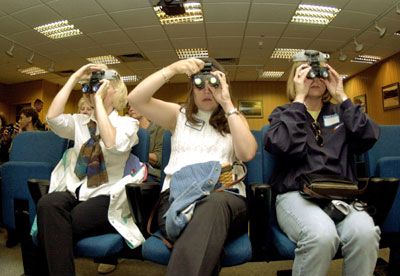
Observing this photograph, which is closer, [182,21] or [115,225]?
[115,225]

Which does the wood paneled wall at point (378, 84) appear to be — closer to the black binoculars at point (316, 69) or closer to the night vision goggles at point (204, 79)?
the black binoculars at point (316, 69)

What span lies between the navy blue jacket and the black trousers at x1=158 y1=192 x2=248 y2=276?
364 mm

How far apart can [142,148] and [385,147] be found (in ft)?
4.80

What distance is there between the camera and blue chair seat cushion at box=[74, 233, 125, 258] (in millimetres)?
1215

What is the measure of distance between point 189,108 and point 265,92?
354 inches

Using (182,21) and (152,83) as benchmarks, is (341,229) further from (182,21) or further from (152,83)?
(182,21)

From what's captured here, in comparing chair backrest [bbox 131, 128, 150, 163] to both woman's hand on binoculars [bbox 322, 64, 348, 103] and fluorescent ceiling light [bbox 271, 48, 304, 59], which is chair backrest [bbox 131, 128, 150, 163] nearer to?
woman's hand on binoculars [bbox 322, 64, 348, 103]

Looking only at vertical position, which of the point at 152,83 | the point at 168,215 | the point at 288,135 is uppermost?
the point at 152,83

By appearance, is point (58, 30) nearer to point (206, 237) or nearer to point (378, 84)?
point (206, 237)

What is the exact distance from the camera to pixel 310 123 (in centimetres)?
151

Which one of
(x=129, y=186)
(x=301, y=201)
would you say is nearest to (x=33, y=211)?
(x=129, y=186)

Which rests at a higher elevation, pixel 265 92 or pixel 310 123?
pixel 265 92

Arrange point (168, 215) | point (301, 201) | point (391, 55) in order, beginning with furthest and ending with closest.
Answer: point (391, 55) → point (301, 201) → point (168, 215)

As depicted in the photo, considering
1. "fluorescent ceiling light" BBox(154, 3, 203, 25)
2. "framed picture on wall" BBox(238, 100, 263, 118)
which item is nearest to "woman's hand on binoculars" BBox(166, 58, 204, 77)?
"fluorescent ceiling light" BBox(154, 3, 203, 25)
